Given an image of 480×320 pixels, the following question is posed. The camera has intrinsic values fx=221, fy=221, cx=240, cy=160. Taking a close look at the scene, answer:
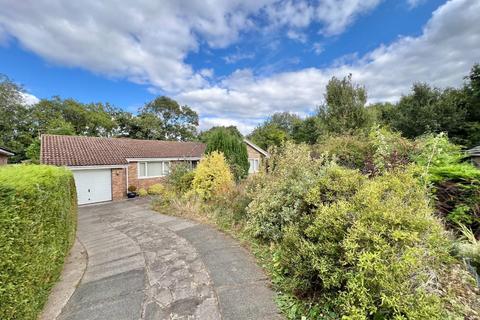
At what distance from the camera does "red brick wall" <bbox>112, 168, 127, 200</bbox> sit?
14523mm

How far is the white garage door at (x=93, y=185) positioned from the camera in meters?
13.2

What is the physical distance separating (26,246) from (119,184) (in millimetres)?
A: 13005

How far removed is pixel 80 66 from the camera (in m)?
15.7

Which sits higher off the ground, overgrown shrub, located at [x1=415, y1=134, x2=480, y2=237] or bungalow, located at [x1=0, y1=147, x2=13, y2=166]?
bungalow, located at [x1=0, y1=147, x2=13, y2=166]

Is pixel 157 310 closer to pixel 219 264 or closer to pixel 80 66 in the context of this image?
pixel 219 264

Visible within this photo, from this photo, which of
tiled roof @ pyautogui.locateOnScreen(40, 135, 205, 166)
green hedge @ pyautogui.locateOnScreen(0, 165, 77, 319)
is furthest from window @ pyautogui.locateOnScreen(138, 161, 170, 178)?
green hedge @ pyautogui.locateOnScreen(0, 165, 77, 319)

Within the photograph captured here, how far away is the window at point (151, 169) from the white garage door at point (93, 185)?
236 cm

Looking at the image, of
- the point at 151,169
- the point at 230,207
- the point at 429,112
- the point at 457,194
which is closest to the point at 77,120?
the point at 151,169

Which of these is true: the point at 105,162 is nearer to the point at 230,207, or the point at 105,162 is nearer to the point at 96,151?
the point at 96,151

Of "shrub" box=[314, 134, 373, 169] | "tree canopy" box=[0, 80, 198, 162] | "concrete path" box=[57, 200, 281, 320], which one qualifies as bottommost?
"concrete path" box=[57, 200, 281, 320]

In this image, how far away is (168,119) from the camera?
3712 centimetres

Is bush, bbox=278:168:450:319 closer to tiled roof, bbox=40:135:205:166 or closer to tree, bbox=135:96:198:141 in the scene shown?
tiled roof, bbox=40:135:205:166

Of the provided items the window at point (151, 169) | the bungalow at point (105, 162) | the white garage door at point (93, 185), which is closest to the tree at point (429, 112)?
the bungalow at point (105, 162)

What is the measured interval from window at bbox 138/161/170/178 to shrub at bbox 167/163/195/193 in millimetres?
4911
